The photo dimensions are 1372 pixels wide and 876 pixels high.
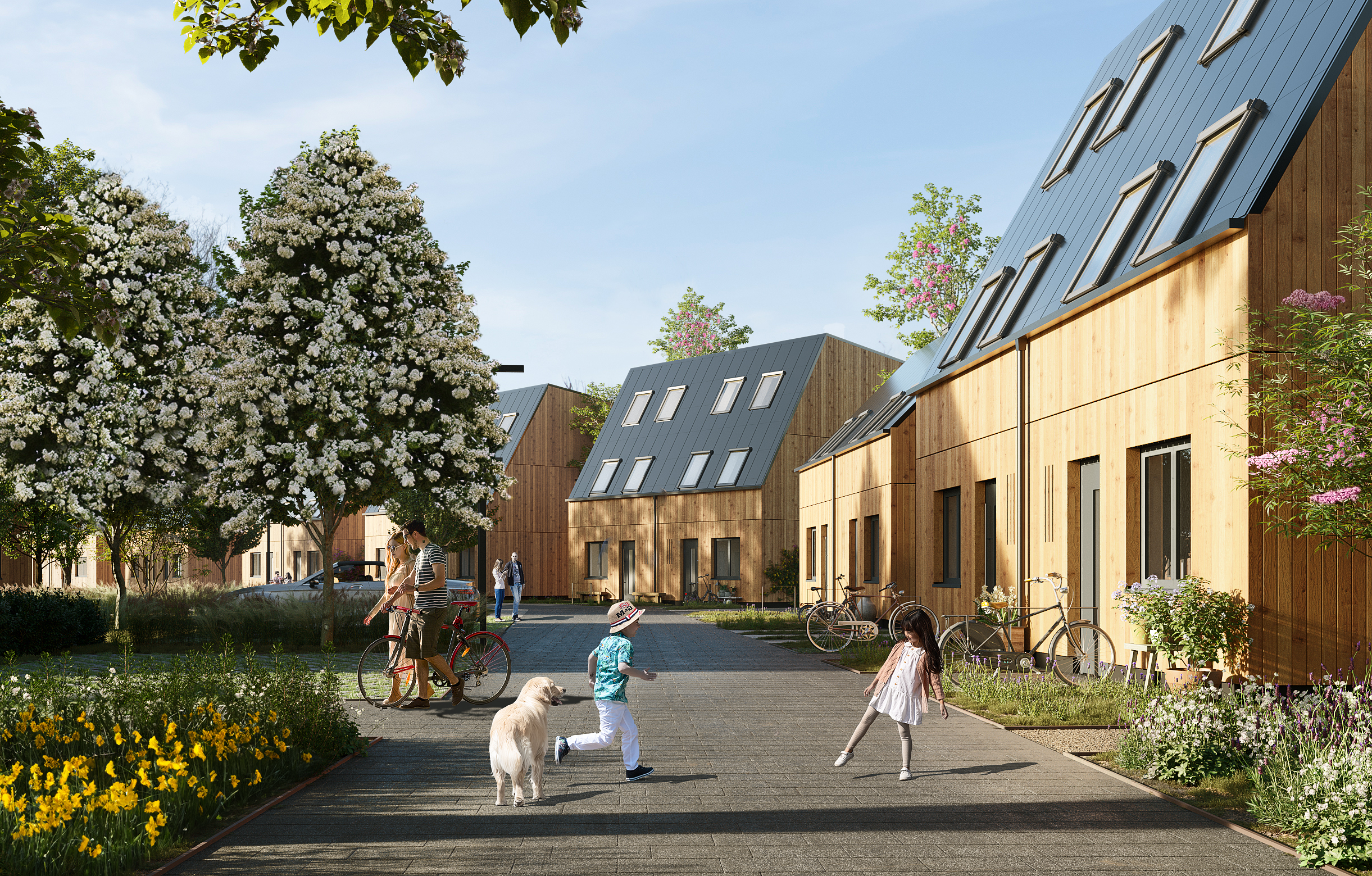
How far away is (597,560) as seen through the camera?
4297 centimetres

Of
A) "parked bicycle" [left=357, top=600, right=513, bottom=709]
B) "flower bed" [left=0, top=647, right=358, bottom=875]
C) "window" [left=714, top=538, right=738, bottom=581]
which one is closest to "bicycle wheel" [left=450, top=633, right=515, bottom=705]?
"parked bicycle" [left=357, top=600, right=513, bottom=709]

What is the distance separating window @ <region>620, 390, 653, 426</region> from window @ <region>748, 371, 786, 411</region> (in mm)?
5594

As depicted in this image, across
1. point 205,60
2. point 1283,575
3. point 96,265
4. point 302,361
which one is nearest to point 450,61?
point 205,60

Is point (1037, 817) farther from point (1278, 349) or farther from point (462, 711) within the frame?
point (462, 711)

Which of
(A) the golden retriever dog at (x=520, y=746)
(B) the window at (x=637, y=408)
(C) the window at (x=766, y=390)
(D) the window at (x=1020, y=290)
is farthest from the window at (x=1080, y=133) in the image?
(B) the window at (x=637, y=408)

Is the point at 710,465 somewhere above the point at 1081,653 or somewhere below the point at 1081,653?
above

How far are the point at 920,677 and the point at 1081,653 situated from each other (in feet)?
18.3

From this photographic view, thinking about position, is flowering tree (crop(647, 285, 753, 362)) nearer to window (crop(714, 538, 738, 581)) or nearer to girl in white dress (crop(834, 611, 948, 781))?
window (crop(714, 538, 738, 581))

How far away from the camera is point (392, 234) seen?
2020cm

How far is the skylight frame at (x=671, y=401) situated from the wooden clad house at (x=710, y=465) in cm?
5

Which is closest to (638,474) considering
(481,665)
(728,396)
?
(728,396)

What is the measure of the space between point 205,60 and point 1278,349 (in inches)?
340

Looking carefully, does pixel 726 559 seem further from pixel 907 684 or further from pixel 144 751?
pixel 144 751

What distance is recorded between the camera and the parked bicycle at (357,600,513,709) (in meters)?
11.5
